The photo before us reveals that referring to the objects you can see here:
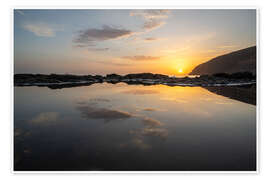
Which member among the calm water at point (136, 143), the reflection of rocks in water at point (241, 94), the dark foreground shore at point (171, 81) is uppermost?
the dark foreground shore at point (171, 81)

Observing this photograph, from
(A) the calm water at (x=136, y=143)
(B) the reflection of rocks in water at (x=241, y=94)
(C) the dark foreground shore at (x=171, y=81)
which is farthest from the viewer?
(C) the dark foreground shore at (x=171, y=81)

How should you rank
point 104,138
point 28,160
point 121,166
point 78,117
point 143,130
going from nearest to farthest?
point 121,166
point 28,160
point 104,138
point 143,130
point 78,117

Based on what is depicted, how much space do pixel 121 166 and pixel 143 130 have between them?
1.73 meters

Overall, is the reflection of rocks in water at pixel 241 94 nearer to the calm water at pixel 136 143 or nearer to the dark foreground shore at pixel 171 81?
the calm water at pixel 136 143

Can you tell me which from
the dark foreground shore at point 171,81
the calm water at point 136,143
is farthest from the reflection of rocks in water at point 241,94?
the dark foreground shore at point 171,81

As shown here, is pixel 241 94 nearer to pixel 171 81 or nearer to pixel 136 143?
pixel 136 143

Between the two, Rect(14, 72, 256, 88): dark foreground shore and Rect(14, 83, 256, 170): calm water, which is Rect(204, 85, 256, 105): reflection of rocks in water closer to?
Rect(14, 83, 256, 170): calm water

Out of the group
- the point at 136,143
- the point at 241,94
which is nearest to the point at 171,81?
the point at 241,94

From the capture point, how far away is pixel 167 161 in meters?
2.80

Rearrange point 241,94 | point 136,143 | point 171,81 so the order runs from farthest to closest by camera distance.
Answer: point 171,81
point 241,94
point 136,143

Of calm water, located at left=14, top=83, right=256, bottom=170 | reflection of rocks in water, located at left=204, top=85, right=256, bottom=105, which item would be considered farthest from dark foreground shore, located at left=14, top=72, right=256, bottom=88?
calm water, located at left=14, top=83, right=256, bottom=170

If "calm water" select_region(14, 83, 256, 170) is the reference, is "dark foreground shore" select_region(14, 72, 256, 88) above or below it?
above
